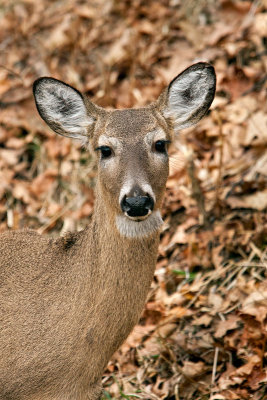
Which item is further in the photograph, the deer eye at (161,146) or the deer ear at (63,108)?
the deer ear at (63,108)

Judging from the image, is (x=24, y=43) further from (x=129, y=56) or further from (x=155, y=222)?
(x=155, y=222)

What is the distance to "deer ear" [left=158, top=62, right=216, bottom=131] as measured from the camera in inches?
205

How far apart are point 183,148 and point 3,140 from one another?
288cm

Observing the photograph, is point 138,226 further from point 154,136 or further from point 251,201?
point 251,201

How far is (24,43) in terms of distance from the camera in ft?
35.6

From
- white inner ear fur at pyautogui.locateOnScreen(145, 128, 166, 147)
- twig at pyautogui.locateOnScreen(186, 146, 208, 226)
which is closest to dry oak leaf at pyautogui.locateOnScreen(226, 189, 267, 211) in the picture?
twig at pyautogui.locateOnScreen(186, 146, 208, 226)

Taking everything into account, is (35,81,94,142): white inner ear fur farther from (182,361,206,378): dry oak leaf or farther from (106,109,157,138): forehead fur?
(182,361,206,378): dry oak leaf

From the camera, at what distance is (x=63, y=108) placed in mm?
5297

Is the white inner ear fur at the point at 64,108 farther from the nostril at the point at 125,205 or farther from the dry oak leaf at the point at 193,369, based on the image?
the dry oak leaf at the point at 193,369

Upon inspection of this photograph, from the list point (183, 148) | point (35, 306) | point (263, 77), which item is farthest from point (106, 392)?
point (263, 77)

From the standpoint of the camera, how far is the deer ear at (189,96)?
17.1ft

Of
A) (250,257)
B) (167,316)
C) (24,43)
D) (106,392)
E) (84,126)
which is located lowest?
(106,392)

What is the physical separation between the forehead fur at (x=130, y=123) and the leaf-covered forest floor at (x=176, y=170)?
84 cm

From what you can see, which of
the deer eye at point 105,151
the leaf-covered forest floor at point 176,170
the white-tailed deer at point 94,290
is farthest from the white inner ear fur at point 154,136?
the leaf-covered forest floor at point 176,170
